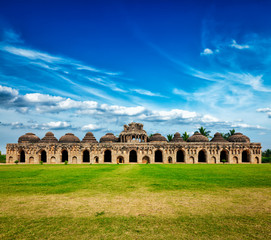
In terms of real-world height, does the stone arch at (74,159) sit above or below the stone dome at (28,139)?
below

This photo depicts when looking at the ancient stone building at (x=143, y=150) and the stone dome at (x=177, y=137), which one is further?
the stone dome at (x=177, y=137)

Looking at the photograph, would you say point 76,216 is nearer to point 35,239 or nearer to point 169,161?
point 35,239

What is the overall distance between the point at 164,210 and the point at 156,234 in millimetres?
2448

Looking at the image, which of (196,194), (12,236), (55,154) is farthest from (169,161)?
(12,236)

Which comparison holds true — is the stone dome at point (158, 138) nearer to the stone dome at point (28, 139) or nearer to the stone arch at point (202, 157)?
the stone arch at point (202, 157)

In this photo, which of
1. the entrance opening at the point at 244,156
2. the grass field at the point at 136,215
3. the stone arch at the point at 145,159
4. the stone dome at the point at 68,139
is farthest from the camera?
the stone dome at the point at 68,139

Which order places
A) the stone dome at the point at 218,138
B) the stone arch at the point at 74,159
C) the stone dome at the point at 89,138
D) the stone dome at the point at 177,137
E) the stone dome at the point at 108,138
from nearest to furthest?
1. the stone arch at the point at 74,159
2. the stone dome at the point at 218,138
3. the stone dome at the point at 89,138
4. the stone dome at the point at 108,138
5. the stone dome at the point at 177,137

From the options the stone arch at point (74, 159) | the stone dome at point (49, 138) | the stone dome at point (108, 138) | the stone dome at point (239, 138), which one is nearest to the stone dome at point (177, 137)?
the stone dome at point (239, 138)

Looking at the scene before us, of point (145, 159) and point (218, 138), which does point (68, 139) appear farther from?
point (218, 138)

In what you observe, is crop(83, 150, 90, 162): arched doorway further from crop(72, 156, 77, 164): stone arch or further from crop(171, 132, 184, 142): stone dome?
crop(171, 132, 184, 142): stone dome

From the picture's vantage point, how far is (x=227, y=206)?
909 cm

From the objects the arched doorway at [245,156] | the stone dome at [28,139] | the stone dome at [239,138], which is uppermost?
the stone dome at [28,139]

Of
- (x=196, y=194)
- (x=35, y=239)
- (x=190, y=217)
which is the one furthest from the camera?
(x=196, y=194)

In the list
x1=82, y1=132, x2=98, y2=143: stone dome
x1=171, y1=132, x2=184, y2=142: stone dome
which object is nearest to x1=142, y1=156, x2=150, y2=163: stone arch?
x1=171, y1=132, x2=184, y2=142: stone dome
